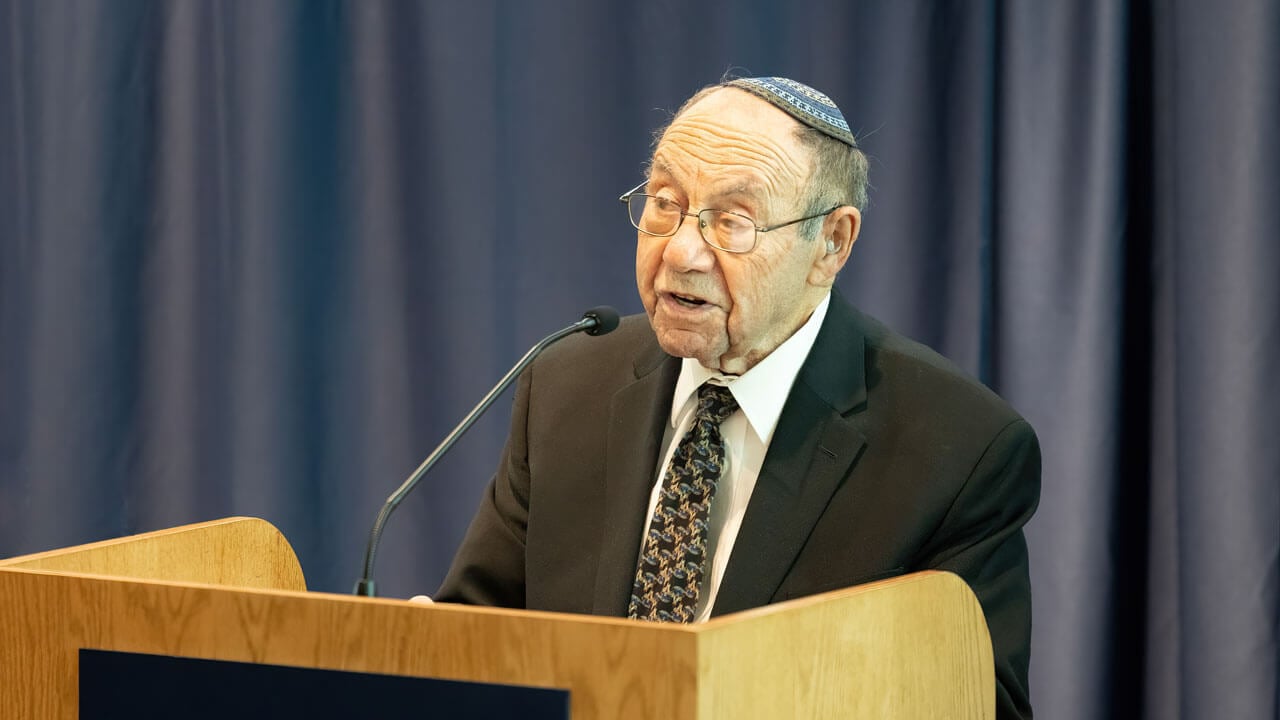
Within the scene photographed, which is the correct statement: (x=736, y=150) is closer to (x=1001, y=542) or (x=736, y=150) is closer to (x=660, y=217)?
(x=660, y=217)

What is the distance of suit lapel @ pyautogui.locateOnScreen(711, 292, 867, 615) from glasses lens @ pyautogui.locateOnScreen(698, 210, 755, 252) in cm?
20

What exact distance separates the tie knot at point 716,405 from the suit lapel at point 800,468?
8cm

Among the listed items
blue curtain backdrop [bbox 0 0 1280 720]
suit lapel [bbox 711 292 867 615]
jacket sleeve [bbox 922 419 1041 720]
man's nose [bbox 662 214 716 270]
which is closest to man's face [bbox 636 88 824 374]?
man's nose [bbox 662 214 716 270]

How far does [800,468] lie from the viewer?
180 cm

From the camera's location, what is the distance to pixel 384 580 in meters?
3.27

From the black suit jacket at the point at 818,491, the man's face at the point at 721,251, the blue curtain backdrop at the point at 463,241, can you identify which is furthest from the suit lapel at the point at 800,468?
the blue curtain backdrop at the point at 463,241

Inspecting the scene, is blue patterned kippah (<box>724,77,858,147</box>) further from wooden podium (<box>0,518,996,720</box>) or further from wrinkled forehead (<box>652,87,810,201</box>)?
wooden podium (<box>0,518,996,720</box>)

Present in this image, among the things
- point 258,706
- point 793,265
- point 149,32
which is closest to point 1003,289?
point 793,265

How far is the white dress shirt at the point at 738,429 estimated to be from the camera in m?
1.83

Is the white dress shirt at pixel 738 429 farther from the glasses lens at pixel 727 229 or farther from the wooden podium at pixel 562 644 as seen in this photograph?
the wooden podium at pixel 562 644

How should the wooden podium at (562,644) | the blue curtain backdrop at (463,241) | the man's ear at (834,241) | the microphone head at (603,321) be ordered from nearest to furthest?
the wooden podium at (562,644) → the microphone head at (603,321) → the man's ear at (834,241) → the blue curtain backdrop at (463,241)

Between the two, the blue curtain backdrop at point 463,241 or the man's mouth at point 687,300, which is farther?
the blue curtain backdrop at point 463,241

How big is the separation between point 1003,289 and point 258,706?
193 cm

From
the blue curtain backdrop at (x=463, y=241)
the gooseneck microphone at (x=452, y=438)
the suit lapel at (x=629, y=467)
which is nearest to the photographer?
the gooseneck microphone at (x=452, y=438)
